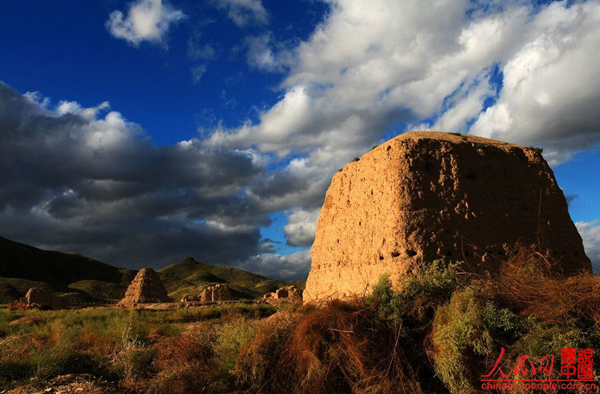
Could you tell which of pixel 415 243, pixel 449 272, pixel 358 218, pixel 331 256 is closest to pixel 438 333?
pixel 449 272

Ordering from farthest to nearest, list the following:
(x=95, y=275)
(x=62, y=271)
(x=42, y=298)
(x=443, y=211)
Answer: (x=95, y=275) < (x=62, y=271) < (x=42, y=298) < (x=443, y=211)

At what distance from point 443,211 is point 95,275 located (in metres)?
63.6

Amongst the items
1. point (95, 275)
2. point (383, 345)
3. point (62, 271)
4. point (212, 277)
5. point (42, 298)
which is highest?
point (62, 271)

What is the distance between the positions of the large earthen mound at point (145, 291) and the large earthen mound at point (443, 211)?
19006 mm

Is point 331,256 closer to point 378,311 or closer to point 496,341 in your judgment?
point 378,311

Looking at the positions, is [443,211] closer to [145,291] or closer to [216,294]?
[216,294]

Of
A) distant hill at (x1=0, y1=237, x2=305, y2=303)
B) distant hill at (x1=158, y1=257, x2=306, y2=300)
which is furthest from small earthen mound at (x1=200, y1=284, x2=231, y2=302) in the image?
distant hill at (x1=158, y1=257, x2=306, y2=300)

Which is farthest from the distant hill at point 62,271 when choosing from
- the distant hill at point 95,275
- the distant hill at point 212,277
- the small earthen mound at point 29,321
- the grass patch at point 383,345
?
the grass patch at point 383,345

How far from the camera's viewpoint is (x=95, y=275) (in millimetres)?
63906

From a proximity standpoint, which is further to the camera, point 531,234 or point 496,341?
point 531,234

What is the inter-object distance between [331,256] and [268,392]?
5.84 metres

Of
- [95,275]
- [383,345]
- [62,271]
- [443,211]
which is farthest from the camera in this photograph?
[95,275]

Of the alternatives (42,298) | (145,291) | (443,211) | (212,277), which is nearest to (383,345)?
(443,211)

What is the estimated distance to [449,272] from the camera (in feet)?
29.2
